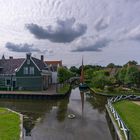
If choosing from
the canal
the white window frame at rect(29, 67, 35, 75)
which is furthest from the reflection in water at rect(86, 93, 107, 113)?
the white window frame at rect(29, 67, 35, 75)

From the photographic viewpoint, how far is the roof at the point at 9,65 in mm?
40562

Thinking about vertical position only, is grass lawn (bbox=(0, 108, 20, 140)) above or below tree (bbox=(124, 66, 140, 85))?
below

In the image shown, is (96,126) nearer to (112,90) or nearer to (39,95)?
(39,95)

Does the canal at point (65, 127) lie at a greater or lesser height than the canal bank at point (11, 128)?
lesser

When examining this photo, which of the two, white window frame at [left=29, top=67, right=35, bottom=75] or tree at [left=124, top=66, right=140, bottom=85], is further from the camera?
tree at [left=124, top=66, right=140, bottom=85]

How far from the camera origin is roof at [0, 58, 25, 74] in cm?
4056

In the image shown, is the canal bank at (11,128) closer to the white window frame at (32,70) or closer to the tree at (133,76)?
the white window frame at (32,70)

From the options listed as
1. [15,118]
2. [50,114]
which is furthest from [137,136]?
[50,114]

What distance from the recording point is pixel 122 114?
60.9ft

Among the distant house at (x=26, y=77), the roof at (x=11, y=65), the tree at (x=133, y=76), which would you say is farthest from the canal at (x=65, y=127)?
the tree at (x=133, y=76)

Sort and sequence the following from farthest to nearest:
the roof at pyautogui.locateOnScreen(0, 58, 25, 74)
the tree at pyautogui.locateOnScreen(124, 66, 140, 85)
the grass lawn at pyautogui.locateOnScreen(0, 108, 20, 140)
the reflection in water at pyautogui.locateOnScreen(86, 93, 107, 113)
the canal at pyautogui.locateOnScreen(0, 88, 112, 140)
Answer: the tree at pyautogui.locateOnScreen(124, 66, 140, 85) → the roof at pyautogui.locateOnScreen(0, 58, 25, 74) → the reflection in water at pyautogui.locateOnScreen(86, 93, 107, 113) → the canal at pyautogui.locateOnScreen(0, 88, 112, 140) → the grass lawn at pyautogui.locateOnScreen(0, 108, 20, 140)

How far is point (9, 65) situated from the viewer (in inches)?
1654

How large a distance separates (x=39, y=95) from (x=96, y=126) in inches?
667

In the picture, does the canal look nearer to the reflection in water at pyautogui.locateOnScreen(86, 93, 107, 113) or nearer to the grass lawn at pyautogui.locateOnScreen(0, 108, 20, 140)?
the grass lawn at pyautogui.locateOnScreen(0, 108, 20, 140)
